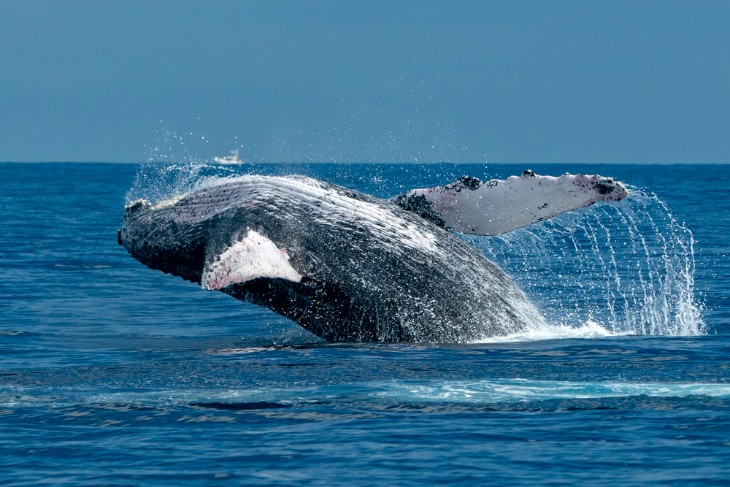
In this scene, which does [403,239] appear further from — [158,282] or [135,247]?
[158,282]

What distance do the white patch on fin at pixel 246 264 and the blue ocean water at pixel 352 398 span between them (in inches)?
32.5

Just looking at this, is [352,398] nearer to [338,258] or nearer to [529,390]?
[529,390]

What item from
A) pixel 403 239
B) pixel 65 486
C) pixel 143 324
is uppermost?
pixel 403 239

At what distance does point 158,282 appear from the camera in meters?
21.1

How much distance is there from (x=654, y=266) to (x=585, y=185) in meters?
10.7

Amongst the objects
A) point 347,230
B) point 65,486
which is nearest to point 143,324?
point 347,230

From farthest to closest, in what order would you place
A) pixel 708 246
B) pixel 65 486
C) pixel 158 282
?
pixel 708 246 → pixel 158 282 → pixel 65 486

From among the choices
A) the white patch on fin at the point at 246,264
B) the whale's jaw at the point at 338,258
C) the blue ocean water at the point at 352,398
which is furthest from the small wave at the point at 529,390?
the whale's jaw at the point at 338,258

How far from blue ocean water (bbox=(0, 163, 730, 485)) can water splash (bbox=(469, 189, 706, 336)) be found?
0.10 metres

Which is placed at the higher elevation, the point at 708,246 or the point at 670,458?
the point at 708,246

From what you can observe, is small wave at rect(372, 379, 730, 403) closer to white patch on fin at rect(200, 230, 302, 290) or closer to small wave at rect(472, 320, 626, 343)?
white patch on fin at rect(200, 230, 302, 290)

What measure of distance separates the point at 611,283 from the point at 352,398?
10746mm

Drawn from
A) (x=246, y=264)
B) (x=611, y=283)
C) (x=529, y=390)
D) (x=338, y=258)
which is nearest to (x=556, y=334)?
(x=338, y=258)

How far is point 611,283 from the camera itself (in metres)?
19.7
